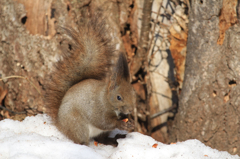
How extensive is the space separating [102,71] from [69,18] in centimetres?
89

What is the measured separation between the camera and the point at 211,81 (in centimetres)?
249

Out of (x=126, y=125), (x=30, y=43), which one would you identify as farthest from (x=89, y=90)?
(x=30, y=43)

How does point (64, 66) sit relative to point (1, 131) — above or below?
above

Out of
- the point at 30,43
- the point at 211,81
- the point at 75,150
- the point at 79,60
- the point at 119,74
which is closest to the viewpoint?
the point at 75,150

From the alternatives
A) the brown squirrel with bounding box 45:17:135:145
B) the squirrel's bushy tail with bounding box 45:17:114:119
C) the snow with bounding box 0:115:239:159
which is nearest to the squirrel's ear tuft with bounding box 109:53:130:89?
the brown squirrel with bounding box 45:17:135:145

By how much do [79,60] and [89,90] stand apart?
0.27 meters

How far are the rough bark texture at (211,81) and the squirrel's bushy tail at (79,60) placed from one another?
37.4 inches

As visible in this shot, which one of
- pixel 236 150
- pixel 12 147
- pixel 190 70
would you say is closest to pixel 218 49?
pixel 190 70

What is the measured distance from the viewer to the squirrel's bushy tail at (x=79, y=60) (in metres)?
2.10

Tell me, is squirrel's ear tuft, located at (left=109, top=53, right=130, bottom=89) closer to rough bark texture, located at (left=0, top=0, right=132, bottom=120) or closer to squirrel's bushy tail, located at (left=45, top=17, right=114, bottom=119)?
squirrel's bushy tail, located at (left=45, top=17, right=114, bottom=119)

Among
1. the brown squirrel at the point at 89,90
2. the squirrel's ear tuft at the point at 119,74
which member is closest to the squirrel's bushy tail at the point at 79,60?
the brown squirrel at the point at 89,90

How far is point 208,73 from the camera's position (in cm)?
251

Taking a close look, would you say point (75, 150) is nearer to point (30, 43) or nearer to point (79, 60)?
point (79, 60)

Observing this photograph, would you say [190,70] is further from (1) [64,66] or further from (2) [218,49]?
(1) [64,66]
